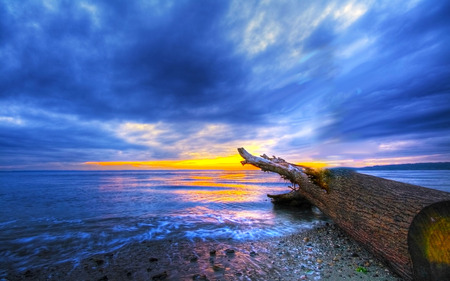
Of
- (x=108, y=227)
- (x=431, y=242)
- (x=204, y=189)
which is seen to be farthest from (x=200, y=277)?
(x=204, y=189)

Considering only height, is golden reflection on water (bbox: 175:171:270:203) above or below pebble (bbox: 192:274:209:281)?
below

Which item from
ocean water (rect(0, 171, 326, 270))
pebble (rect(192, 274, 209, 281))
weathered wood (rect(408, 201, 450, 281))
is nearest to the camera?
weathered wood (rect(408, 201, 450, 281))

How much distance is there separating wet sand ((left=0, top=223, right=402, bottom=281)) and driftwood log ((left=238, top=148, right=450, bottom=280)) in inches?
24.3

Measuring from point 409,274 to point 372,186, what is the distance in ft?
7.32

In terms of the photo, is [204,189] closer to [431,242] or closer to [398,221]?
[398,221]

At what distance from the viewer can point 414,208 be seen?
3580mm

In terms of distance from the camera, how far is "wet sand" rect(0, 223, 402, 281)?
4.32 metres

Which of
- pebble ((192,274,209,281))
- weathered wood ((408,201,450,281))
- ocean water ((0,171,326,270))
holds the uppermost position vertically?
weathered wood ((408,201,450,281))

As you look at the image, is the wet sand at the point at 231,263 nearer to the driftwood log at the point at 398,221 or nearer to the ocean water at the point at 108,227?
the driftwood log at the point at 398,221

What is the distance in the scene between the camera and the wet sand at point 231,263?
14.2ft

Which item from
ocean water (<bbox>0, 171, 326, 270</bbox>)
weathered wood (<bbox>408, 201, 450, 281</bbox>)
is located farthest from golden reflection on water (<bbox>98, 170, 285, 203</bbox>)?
weathered wood (<bbox>408, 201, 450, 281</bbox>)

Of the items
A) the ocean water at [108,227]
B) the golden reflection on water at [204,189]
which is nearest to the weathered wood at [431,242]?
the ocean water at [108,227]

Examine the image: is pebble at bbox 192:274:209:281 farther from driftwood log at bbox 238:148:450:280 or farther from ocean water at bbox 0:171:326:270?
driftwood log at bbox 238:148:450:280

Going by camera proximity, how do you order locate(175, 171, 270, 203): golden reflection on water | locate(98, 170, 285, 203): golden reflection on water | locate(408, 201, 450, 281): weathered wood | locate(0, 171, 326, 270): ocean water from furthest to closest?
1. locate(98, 170, 285, 203): golden reflection on water
2. locate(175, 171, 270, 203): golden reflection on water
3. locate(0, 171, 326, 270): ocean water
4. locate(408, 201, 450, 281): weathered wood
